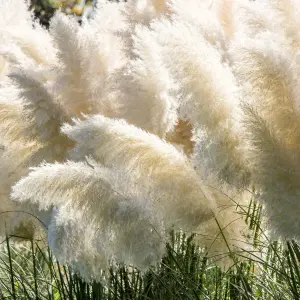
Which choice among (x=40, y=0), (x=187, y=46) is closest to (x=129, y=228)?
(x=187, y=46)

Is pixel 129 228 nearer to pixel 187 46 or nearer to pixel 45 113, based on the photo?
pixel 187 46

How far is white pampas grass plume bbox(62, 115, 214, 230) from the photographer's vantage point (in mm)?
2141

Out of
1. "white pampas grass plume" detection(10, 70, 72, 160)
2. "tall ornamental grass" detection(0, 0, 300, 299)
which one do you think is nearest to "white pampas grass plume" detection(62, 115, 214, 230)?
"tall ornamental grass" detection(0, 0, 300, 299)

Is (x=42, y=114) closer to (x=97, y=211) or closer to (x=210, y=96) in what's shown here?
(x=97, y=211)

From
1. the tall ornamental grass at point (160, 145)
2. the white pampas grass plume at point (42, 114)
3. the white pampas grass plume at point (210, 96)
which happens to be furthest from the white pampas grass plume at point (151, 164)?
the white pampas grass plume at point (42, 114)

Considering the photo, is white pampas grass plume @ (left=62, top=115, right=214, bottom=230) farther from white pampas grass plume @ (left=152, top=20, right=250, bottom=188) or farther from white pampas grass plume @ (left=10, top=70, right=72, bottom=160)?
white pampas grass plume @ (left=10, top=70, right=72, bottom=160)

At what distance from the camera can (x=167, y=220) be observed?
228cm

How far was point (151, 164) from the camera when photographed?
7.23 feet

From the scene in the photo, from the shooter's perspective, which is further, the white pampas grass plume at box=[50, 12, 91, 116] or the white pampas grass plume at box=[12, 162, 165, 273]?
the white pampas grass plume at box=[50, 12, 91, 116]

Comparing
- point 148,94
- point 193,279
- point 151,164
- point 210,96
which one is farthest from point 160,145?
point 193,279

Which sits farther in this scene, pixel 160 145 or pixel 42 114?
pixel 42 114

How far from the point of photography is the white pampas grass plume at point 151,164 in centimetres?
214

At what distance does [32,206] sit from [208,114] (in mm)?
1018

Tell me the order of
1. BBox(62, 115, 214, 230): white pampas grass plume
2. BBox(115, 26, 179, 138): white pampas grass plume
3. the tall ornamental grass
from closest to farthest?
the tall ornamental grass → BBox(62, 115, 214, 230): white pampas grass plume → BBox(115, 26, 179, 138): white pampas grass plume
